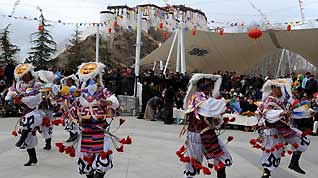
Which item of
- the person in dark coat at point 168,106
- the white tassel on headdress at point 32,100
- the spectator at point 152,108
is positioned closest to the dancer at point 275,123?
the white tassel on headdress at point 32,100

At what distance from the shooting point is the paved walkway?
21.9 ft

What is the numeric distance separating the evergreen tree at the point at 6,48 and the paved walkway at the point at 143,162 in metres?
18.5

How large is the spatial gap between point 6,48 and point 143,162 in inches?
908

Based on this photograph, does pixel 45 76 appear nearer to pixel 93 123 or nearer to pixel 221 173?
pixel 93 123

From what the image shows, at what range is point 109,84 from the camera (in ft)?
55.4

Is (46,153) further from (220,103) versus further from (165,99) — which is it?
(165,99)

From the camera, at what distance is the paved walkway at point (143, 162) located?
667 centimetres

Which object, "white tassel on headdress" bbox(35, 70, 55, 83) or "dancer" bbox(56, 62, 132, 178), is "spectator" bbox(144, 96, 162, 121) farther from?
"dancer" bbox(56, 62, 132, 178)

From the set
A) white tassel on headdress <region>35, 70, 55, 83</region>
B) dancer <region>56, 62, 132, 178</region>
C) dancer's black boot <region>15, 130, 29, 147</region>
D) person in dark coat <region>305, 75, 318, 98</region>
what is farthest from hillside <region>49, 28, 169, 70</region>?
dancer <region>56, 62, 132, 178</region>

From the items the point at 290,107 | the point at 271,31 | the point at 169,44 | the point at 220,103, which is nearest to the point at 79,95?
the point at 220,103

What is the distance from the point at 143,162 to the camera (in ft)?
24.7

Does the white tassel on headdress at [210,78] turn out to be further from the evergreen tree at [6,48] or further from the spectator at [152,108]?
the evergreen tree at [6,48]

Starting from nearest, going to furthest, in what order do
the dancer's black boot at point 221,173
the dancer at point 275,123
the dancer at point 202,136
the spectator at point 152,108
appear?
the dancer at point 202,136 < the dancer's black boot at point 221,173 < the dancer at point 275,123 < the spectator at point 152,108

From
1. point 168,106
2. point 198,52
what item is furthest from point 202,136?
point 198,52
